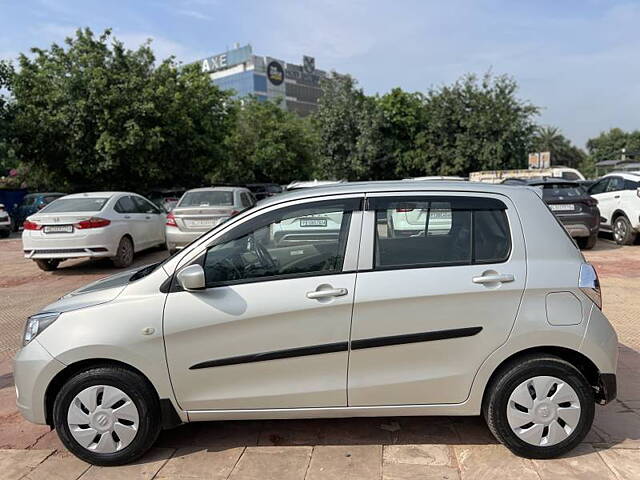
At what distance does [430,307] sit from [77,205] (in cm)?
861

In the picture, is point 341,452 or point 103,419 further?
point 341,452

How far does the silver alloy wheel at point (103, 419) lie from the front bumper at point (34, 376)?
0.68 feet

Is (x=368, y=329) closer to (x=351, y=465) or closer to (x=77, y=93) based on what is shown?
(x=351, y=465)

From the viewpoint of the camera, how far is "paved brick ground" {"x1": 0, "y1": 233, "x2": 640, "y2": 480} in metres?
2.99

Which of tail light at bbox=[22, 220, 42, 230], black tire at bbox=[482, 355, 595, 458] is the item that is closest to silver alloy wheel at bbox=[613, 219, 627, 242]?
black tire at bbox=[482, 355, 595, 458]

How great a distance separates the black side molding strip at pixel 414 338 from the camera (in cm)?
300

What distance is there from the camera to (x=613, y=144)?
Result: 3051 inches

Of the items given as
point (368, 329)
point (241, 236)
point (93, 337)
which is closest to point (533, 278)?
point (368, 329)

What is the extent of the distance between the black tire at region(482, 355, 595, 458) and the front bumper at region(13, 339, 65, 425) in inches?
107

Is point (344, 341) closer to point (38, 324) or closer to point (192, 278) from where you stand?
point (192, 278)

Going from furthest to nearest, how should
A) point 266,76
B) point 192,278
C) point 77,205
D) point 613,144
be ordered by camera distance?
point 266,76, point 613,144, point 77,205, point 192,278

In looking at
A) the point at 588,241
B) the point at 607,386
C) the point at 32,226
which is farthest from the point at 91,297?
the point at 588,241

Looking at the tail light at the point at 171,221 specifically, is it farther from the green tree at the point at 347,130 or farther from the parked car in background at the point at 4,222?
the green tree at the point at 347,130

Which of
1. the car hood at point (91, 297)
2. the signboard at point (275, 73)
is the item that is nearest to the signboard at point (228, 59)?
the signboard at point (275, 73)
